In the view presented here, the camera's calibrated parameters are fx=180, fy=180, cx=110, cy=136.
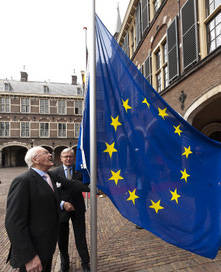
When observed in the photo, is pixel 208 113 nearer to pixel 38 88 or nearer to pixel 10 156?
pixel 10 156

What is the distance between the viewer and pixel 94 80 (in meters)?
1.84

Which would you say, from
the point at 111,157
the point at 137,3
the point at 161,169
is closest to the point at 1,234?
the point at 111,157

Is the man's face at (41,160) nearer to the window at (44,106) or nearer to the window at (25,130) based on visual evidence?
the window at (25,130)

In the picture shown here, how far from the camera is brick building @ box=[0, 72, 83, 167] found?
27.3 meters

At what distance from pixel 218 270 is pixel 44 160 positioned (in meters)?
2.93

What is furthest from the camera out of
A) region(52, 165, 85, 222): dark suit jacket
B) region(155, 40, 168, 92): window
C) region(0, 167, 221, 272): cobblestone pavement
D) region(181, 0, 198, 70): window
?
region(155, 40, 168, 92): window

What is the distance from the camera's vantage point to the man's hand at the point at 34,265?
5.11ft

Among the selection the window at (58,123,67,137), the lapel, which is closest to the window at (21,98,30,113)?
the window at (58,123,67,137)

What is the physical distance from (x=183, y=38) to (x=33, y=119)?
26452 mm

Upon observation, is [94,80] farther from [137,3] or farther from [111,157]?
[137,3]

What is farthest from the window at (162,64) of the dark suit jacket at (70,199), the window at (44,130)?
the window at (44,130)

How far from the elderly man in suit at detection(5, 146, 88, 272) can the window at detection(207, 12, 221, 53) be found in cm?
568

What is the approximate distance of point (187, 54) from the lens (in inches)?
241

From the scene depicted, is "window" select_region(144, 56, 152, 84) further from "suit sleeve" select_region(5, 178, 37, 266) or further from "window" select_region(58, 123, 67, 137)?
"window" select_region(58, 123, 67, 137)
